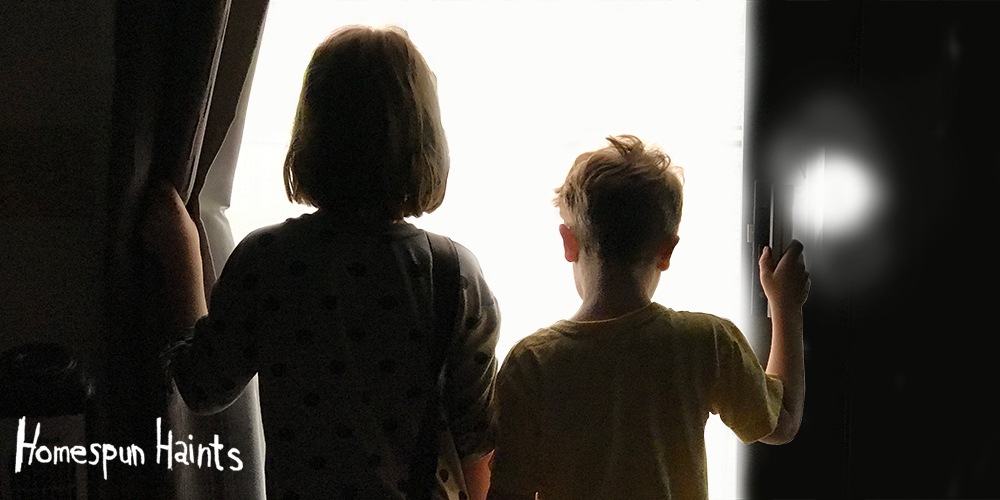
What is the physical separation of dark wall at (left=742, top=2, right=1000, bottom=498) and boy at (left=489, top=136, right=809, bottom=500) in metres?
0.29

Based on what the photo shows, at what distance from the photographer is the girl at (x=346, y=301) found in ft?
2.73

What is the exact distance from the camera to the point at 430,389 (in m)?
0.85

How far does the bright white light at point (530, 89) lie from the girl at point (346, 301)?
0.95ft

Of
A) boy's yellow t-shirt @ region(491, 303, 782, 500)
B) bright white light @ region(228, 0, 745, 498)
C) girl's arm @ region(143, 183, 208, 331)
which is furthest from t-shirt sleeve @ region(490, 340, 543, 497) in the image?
girl's arm @ region(143, 183, 208, 331)

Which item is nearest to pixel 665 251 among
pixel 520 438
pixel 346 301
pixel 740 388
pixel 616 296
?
pixel 616 296

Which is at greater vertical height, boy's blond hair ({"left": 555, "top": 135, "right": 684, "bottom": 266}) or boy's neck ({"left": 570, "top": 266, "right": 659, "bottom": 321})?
boy's blond hair ({"left": 555, "top": 135, "right": 684, "bottom": 266})

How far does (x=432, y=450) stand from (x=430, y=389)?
0.24 ft

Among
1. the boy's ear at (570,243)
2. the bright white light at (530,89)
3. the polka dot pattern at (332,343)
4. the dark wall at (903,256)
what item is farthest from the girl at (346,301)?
the dark wall at (903,256)

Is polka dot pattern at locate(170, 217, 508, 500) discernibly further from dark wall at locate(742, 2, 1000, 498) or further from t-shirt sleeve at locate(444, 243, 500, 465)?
dark wall at locate(742, 2, 1000, 498)

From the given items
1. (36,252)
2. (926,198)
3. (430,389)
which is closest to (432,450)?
(430,389)

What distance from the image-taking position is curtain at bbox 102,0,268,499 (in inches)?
39.7

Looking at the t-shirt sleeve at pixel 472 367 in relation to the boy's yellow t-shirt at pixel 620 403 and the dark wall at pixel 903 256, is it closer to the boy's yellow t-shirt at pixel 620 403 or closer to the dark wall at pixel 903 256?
the boy's yellow t-shirt at pixel 620 403

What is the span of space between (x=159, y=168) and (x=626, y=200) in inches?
25.5

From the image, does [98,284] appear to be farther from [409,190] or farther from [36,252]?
[409,190]
